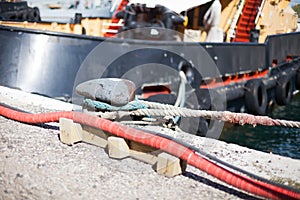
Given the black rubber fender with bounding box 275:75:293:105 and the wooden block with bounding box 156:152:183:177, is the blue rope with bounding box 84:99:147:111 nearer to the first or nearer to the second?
the wooden block with bounding box 156:152:183:177

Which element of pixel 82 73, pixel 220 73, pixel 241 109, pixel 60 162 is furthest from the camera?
pixel 241 109

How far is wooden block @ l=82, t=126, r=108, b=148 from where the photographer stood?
271cm

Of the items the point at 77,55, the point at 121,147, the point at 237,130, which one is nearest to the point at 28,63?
the point at 77,55

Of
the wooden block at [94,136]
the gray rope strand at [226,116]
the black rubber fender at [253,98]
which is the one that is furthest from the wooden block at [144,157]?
the black rubber fender at [253,98]

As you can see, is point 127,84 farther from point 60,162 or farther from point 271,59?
point 271,59

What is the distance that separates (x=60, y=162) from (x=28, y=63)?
3.16 m

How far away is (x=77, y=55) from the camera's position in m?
5.26

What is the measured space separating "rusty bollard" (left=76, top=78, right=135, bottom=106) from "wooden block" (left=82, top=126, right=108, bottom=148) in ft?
0.79

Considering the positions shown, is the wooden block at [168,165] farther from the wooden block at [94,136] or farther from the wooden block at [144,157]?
the wooden block at [94,136]

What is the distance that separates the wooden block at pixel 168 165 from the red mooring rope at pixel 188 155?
0.11 ft

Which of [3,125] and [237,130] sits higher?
[3,125]

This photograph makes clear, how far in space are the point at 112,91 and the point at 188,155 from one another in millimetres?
794

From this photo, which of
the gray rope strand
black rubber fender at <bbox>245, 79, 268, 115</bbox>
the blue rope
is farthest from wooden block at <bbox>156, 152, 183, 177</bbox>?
black rubber fender at <bbox>245, 79, 268, 115</bbox>

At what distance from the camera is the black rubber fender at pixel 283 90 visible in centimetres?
955
